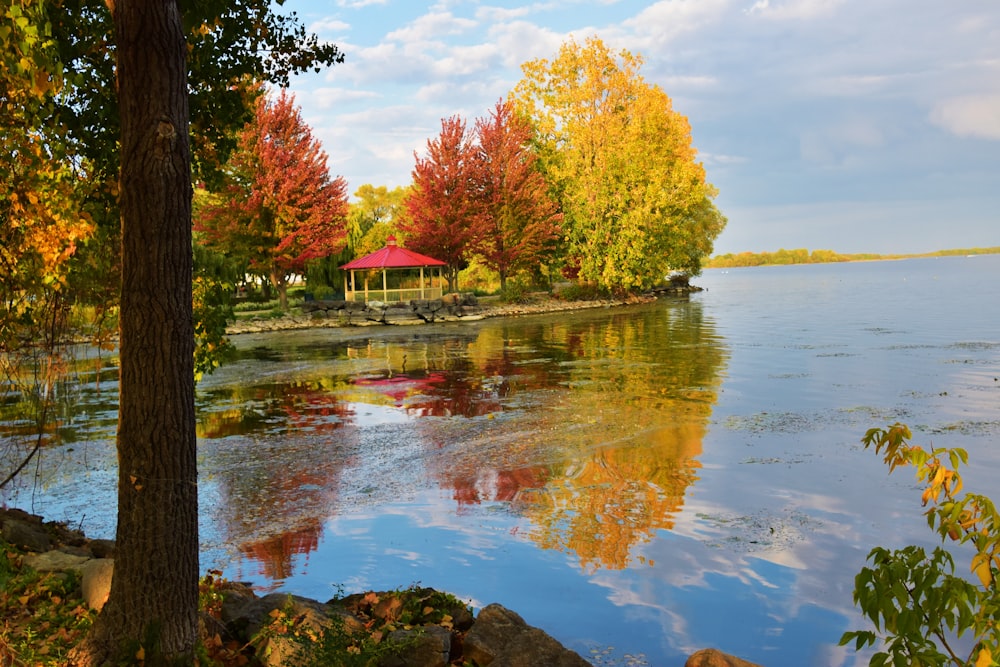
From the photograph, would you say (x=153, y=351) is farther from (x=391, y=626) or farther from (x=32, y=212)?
(x=32, y=212)

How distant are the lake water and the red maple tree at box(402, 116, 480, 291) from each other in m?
24.2

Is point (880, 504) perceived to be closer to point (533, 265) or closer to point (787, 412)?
point (787, 412)

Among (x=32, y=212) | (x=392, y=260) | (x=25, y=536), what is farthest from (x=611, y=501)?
(x=392, y=260)

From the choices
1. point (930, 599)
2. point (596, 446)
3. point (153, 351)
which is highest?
point (153, 351)

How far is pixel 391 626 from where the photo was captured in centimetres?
500

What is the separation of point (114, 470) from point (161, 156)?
8.26 meters

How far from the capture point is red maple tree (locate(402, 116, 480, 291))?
45094 mm

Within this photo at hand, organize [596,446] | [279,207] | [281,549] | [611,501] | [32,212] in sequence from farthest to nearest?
1. [279,207]
2. [596,446]
3. [611,501]
4. [281,549]
5. [32,212]

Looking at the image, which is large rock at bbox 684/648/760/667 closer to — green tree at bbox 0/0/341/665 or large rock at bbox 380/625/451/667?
large rock at bbox 380/625/451/667

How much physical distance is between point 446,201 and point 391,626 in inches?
1620

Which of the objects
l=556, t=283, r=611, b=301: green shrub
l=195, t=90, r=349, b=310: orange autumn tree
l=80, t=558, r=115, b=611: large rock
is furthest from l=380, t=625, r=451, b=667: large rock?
l=556, t=283, r=611, b=301: green shrub

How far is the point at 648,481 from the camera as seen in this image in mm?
9492

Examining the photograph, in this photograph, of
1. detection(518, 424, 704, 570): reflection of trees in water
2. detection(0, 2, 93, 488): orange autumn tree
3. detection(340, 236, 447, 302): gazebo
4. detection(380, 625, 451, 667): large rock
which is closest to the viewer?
detection(380, 625, 451, 667): large rock

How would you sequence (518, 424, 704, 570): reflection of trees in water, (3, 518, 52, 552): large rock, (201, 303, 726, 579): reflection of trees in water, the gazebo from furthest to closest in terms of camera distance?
the gazebo < (201, 303, 726, 579): reflection of trees in water < (518, 424, 704, 570): reflection of trees in water < (3, 518, 52, 552): large rock
